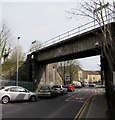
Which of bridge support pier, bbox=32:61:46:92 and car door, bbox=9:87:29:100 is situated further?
bridge support pier, bbox=32:61:46:92

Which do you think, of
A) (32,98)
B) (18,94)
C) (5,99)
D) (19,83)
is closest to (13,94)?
(18,94)

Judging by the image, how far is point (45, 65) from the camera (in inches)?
1405

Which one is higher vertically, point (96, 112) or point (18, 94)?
point (18, 94)

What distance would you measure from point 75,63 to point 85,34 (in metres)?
41.9

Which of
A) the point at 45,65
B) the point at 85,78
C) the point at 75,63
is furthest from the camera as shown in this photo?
the point at 85,78

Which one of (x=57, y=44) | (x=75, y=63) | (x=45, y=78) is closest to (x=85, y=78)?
(x=75, y=63)

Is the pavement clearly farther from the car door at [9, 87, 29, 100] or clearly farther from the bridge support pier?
the bridge support pier

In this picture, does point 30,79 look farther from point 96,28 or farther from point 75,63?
point 75,63

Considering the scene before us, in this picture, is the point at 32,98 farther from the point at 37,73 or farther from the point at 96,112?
the point at 37,73

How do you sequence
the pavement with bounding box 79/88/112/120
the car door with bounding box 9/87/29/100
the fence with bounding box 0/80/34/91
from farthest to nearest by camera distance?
the fence with bounding box 0/80/34/91 → the car door with bounding box 9/87/29/100 → the pavement with bounding box 79/88/112/120

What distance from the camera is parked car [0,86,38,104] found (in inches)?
595

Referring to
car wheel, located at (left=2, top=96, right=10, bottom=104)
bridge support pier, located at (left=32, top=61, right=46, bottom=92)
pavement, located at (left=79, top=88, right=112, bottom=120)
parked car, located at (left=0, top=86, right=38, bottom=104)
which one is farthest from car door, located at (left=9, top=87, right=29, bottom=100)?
bridge support pier, located at (left=32, top=61, right=46, bottom=92)

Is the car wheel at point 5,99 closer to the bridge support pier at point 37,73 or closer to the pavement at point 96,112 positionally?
the pavement at point 96,112

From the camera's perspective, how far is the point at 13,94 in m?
15.6
